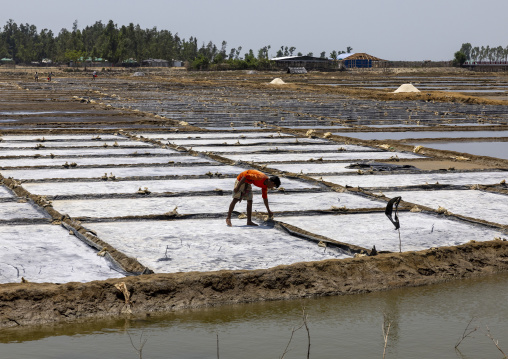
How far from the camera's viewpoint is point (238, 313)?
20.6ft

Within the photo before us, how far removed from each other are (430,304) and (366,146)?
38.8 ft

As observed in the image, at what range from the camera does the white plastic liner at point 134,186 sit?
36.6 ft

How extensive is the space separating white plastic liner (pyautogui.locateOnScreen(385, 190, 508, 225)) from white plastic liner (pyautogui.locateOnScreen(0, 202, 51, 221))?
4.97m

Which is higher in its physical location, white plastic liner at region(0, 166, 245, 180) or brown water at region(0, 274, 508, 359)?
white plastic liner at region(0, 166, 245, 180)

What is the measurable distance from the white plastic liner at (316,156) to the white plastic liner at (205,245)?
6454mm

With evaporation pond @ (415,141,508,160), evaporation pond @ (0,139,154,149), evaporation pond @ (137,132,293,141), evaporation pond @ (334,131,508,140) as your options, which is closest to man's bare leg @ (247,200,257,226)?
evaporation pond @ (0,139,154,149)

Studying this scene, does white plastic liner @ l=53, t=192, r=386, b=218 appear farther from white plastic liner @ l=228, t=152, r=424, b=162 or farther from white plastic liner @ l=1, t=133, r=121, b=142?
white plastic liner @ l=1, t=133, r=121, b=142

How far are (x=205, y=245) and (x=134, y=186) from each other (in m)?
4.05

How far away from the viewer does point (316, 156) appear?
52.6ft

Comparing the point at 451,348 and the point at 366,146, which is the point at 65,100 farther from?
the point at 451,348

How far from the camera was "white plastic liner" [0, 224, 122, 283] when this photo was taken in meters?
6.80

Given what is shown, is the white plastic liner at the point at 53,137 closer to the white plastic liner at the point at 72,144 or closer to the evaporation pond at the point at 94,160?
the white plastic liner at the point at 72,144

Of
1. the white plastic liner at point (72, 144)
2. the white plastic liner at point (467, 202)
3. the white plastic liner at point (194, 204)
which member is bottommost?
the white plastic liner at point (72, 144)

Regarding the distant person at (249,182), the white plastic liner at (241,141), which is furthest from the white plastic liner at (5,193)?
the white plastic liner at (241,141)
